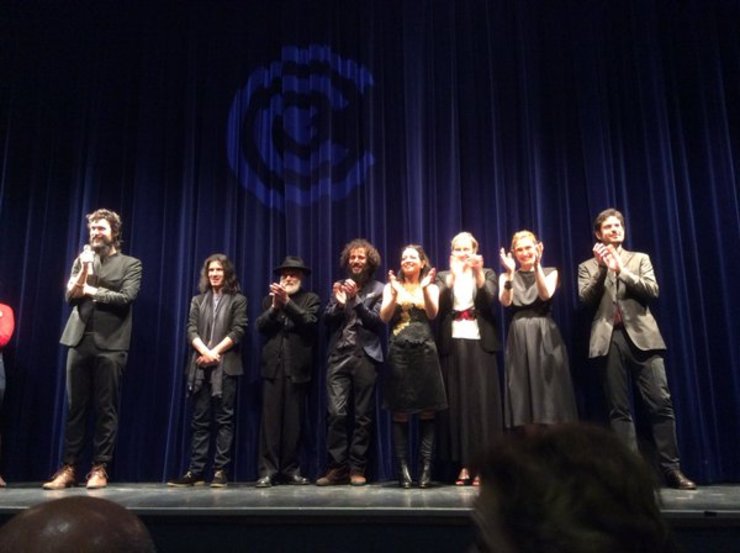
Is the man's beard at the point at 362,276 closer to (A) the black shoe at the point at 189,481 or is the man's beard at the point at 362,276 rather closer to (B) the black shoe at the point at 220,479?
(B) the black shoe at the point at 220,479

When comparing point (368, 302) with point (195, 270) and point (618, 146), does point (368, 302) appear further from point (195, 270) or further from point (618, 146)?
point (618, 146)

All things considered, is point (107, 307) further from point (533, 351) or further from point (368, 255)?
point (533, 351)

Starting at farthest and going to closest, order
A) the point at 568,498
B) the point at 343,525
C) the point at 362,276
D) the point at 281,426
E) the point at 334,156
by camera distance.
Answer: the point at 334,156 → the point at 362,276 → the point at 281,426 → the point at 343,525 → the point at 568,498

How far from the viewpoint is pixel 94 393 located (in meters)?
4.11

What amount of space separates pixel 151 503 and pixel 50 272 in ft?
8.82

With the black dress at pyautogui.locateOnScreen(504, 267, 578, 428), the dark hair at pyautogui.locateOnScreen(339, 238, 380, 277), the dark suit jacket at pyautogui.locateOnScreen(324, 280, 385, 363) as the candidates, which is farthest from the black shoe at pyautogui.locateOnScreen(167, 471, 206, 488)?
the black dress at pyautogui.locateOnScreen(504, 267, 578, 428)

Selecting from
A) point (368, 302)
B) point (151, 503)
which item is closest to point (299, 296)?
point (368, 302)

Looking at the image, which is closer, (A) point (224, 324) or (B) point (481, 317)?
(B) point (481, 317)

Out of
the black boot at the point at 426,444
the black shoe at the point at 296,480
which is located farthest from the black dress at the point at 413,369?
the black shoe at the point at 296,480

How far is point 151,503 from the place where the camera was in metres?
3.09

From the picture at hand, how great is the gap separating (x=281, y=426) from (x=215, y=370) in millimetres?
563

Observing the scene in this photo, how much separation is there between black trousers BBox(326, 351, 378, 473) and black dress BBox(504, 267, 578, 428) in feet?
2.84

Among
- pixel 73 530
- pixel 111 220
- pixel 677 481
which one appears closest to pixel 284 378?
pixel 111 220

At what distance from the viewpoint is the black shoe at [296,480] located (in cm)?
413
